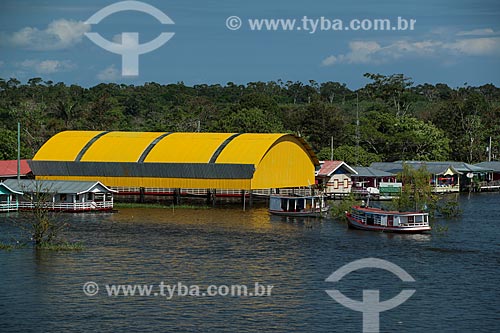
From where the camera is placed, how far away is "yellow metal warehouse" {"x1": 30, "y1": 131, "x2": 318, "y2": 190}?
92.9 m

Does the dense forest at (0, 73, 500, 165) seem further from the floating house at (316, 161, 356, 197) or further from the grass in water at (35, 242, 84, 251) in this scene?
the grass in water at (35, 242, 84, 251)

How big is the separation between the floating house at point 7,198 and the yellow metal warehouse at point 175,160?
1061 centimetres

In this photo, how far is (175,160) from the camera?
94500 millimetres

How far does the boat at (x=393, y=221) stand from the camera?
74.4 metres

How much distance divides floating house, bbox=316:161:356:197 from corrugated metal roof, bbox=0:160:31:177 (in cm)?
3312

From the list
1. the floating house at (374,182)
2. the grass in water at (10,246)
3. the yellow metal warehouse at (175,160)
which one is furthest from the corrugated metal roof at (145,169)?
the grass in water at (10,246)

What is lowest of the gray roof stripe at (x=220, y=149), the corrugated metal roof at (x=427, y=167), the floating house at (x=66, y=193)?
the floating house at (x=66, y=193)

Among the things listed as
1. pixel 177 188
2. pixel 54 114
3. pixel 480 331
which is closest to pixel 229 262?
pixel 480 331

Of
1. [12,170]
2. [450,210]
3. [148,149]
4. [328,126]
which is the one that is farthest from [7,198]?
[328,126]

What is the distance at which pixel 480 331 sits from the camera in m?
44.1

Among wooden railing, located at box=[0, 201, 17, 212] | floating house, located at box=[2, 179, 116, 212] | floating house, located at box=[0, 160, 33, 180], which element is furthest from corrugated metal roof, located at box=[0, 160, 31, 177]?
wooden railing, located at box=[0, 201, 17, 212]

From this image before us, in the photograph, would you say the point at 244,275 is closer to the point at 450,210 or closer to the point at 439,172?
the point at 450,210

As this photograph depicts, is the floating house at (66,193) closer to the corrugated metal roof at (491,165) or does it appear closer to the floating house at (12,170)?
the floating house at (12,170)

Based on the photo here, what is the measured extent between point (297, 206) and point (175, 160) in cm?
1474
